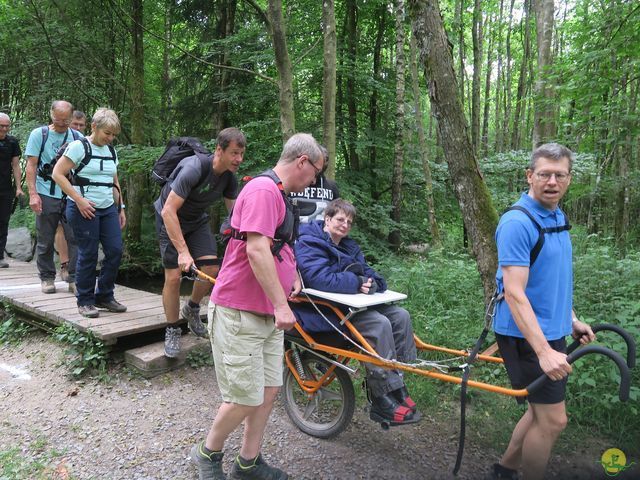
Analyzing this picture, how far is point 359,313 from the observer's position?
10.7ft

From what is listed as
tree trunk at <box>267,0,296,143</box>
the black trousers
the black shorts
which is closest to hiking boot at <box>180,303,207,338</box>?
tree trunk at <box>267,0,296,143</box>

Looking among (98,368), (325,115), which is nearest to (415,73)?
(325,115)

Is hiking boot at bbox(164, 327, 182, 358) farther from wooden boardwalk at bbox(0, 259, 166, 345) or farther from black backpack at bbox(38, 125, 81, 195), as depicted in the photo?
black backpack at bbox(38, 125, 81, 195)

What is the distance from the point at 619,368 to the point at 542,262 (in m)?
0.63

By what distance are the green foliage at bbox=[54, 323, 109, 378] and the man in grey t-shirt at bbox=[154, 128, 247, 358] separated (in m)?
0.65

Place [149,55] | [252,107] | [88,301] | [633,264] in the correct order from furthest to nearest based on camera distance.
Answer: [149,55] < [252,107] < [633,264] < [88,301]

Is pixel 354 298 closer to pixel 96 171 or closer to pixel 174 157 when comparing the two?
pixel 174 157

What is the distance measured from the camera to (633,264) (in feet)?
18.1

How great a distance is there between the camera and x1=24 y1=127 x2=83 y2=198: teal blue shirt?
18.5ft

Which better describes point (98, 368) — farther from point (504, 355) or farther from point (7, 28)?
point (7, 28)

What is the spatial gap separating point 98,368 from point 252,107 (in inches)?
318

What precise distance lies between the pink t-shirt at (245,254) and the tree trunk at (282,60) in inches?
144

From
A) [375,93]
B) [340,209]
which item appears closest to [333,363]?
[340,209]

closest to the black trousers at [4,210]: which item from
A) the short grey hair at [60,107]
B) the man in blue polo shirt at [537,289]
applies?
the short grey hair at [60,107]
